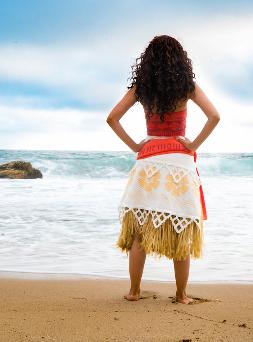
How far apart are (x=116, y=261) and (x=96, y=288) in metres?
1.27

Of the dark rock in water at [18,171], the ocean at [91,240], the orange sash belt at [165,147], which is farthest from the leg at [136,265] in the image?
the dark rock in water at [18,171]

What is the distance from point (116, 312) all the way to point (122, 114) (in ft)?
4.34

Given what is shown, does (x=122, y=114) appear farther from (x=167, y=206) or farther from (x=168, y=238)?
(x=168, y=238)

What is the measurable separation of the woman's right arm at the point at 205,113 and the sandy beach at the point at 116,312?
111 cm

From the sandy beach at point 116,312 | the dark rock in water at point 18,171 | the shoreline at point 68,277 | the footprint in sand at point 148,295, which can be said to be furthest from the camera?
the dark rock in water at point 18,171

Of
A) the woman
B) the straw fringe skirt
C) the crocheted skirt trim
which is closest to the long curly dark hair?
the woman

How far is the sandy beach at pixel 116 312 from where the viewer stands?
112 inches

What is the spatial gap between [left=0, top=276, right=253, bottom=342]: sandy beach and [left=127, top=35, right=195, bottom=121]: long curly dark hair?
1.30 metres

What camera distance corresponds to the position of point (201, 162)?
115 ft

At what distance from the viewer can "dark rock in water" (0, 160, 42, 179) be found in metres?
21.8

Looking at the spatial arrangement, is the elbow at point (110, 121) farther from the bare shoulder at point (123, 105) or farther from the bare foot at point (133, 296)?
the bare foot at point (133, 296)

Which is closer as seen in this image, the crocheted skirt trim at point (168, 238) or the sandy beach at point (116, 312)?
the sandy beach at point (116, 312)

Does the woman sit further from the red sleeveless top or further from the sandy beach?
the sandy beach

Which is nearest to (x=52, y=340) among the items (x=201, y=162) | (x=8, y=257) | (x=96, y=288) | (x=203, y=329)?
(x=203, y=329)
